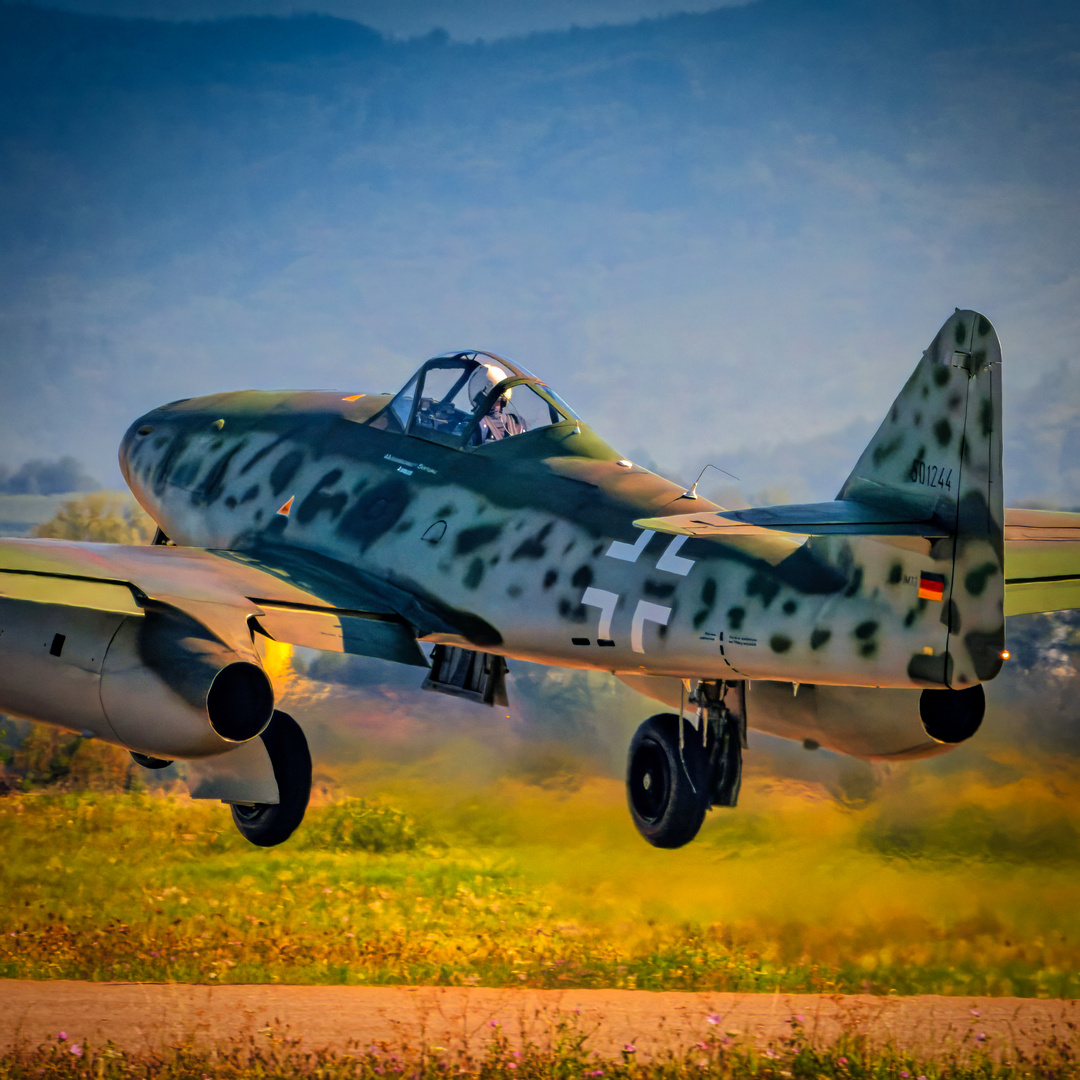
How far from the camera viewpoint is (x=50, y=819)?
750 inches

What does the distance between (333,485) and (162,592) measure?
263 centimetres

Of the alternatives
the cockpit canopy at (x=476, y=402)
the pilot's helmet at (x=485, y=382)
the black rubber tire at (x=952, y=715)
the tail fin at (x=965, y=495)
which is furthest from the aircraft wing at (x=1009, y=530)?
the pilot's helmet at (x=485, y=382)

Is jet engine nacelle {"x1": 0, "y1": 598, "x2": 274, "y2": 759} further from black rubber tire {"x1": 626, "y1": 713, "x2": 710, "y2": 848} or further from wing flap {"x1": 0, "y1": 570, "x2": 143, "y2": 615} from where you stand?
black rubber tire {"x1": 626, "y1": 713, "x2": 710, "y2": 848}

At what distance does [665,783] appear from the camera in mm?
10859

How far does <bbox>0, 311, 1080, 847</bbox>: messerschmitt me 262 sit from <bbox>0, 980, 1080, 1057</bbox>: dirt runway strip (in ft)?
12.1

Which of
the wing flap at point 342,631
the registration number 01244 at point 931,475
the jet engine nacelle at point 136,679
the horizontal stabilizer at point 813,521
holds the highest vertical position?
the registration number 01244 at point 931,475

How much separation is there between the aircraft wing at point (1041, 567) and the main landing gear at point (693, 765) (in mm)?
2456

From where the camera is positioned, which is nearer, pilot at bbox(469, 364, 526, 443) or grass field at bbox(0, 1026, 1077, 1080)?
pilot at bbox(469, 364, 526, 443)

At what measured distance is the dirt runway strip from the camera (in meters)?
13.5

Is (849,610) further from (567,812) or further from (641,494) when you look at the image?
(567,812)

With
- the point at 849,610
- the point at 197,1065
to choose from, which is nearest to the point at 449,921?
the point at 197,1065

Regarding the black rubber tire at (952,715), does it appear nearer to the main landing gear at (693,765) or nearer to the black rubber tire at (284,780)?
the main landing gear at (693,765)

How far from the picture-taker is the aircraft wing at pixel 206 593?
31.4ft

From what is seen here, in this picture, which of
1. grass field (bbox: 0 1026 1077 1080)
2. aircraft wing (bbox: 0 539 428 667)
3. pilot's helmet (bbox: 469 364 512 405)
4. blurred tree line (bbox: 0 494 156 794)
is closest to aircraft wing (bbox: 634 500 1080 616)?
pilot's helmet (bbox: 469 364 512 405)
